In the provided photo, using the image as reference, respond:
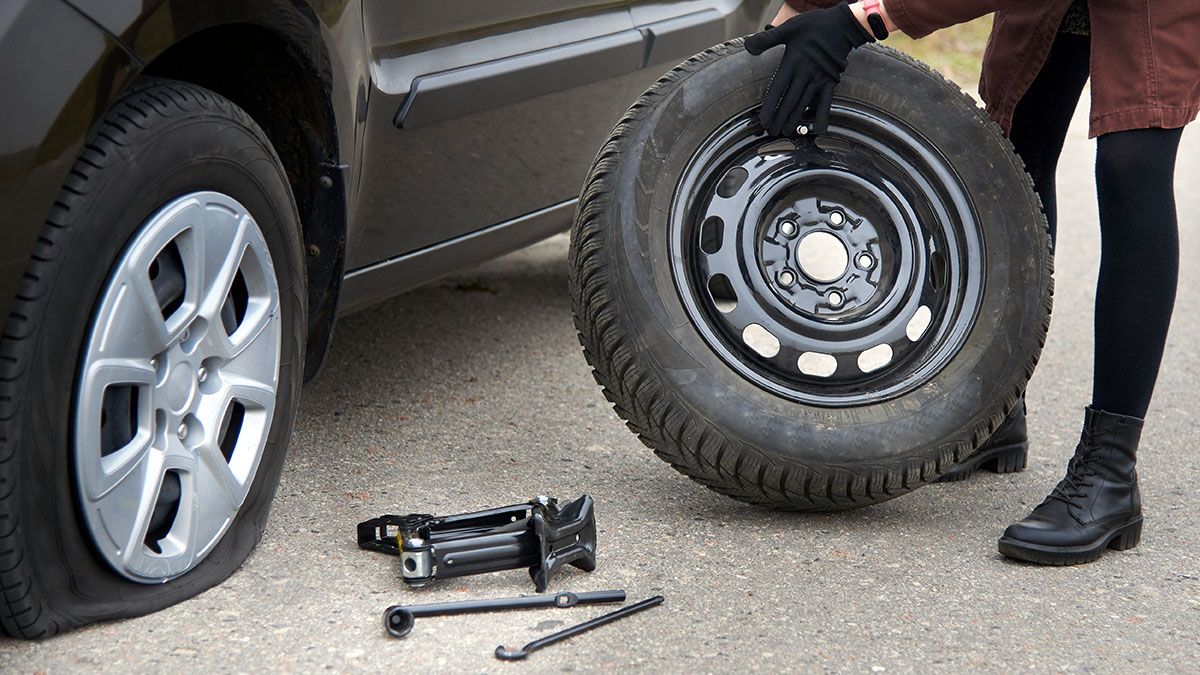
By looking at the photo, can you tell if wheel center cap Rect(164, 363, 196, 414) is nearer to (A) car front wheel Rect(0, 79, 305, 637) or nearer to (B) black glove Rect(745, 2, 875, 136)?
(A) car front wheel Rect(0, 79, 305, 637)

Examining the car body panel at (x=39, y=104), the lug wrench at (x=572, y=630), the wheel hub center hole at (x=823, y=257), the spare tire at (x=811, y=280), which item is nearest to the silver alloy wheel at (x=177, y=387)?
the car body panel at (x=39, y=104)

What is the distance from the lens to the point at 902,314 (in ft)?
8.13

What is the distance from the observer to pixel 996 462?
110 inches

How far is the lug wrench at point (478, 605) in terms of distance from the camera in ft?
6.14

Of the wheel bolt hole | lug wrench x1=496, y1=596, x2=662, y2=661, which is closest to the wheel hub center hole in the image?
lug wrench x1=496, y1=596, x2=662, y2=661

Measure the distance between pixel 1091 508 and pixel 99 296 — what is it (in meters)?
1.84

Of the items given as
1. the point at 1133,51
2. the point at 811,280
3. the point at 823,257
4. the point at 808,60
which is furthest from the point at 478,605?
the point at 823,257

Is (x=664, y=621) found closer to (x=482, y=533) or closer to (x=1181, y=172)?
(x=482, y=533)

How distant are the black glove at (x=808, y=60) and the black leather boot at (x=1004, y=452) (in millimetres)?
882

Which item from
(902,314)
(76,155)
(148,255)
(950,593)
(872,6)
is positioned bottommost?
(950,593)

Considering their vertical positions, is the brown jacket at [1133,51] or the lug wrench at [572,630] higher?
the brown jacket at [1133,51]

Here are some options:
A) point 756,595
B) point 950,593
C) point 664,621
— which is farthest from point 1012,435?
point 664,621

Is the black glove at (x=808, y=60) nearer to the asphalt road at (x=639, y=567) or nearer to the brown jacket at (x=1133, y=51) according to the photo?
the brown jacket at (x=1133, y=51)

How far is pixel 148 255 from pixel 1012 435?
1958 millimetres
